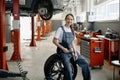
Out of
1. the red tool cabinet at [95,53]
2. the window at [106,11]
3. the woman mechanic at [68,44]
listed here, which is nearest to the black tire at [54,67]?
the woman mechanic at [68,44]

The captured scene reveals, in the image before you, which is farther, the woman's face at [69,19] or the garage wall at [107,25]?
the garage wall at [107,25]

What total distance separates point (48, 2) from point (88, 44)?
1.82 metres

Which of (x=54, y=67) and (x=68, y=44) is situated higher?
(x=68, y=44)

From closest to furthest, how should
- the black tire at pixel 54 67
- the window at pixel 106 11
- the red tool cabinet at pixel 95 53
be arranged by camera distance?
the black tire at pixel 54 67, the red tool cabinet at pixel 95 53, the window at pixel 106 11

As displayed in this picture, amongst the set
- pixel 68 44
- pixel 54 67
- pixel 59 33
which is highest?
pixel 59 33

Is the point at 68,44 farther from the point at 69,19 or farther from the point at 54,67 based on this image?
the point at 54,67

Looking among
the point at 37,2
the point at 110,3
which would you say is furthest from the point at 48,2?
the point at 110,3

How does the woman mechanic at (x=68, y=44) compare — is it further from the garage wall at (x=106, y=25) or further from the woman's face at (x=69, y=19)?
the garage wall at (x=106, y=25)

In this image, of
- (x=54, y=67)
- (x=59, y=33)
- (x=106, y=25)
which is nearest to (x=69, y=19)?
(x=59, y=33)

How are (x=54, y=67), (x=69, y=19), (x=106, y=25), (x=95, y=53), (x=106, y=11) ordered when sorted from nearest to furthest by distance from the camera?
(x=69, y=19) → (x=54, y=67) → (x=95, y=53) → (x=106, y=25) → (x=106, y=11)

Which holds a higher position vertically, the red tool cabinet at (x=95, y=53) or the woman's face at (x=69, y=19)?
the woman's face at (x=69, y=19)

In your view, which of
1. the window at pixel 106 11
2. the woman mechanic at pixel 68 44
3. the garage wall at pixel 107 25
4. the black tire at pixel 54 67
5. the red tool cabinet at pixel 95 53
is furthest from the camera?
the window at pixel 106 11

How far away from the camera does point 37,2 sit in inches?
265

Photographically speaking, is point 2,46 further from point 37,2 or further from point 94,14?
point 94,14
